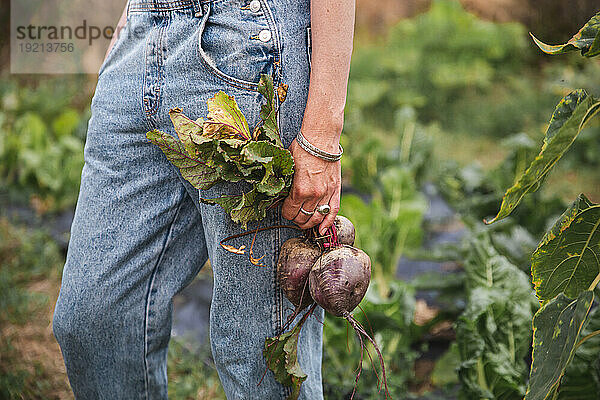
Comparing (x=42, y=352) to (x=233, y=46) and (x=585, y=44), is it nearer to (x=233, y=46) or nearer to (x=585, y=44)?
(x=233, y=46)

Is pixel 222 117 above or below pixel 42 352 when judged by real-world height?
above

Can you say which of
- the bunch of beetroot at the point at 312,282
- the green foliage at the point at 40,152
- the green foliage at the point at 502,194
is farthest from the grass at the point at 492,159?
the bunch of beetroot at the point at 312,282

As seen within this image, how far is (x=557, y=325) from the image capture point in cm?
110

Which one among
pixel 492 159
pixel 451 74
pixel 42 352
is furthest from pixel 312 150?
pixel 451 74

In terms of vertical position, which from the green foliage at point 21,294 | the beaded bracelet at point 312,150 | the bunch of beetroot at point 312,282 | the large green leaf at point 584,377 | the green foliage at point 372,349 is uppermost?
the beaded bracelet at point 312,150

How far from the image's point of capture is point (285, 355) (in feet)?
4.14

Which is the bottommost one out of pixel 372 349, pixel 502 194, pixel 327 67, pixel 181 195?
pixel 372 349

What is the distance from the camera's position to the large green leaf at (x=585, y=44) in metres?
1.05

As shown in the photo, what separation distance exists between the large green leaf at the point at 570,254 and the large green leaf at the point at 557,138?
0.53ft

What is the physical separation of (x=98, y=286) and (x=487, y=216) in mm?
2262

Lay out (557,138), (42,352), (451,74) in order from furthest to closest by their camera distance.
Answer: (451,74)
(42,352)
(557,138)

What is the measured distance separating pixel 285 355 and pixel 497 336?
1080 mm

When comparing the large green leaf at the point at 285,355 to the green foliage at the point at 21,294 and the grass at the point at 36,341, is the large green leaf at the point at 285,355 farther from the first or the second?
the green foliage at the point at 21,294

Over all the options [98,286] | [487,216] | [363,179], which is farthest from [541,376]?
[363,179]
